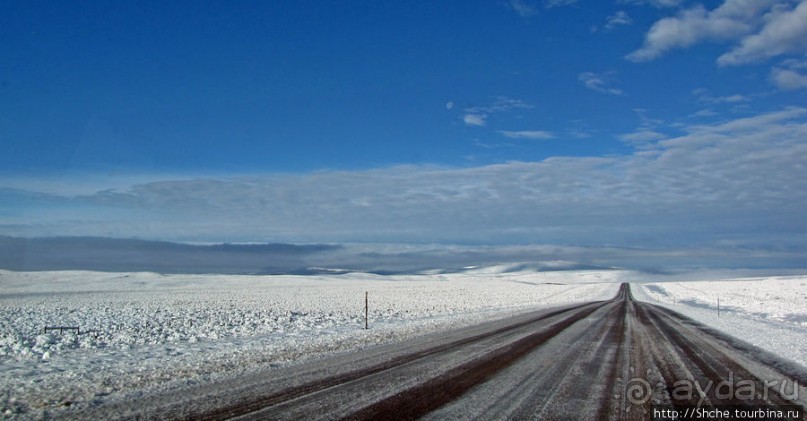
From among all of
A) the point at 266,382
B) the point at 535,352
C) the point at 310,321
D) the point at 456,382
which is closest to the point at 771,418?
the point at 456,382

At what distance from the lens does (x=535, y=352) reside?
45.5ft

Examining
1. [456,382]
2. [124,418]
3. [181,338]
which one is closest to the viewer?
[124,418]

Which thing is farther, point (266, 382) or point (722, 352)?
point (722, 352)

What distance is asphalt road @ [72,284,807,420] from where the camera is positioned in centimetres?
770

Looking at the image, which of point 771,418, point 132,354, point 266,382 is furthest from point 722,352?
point 132,354

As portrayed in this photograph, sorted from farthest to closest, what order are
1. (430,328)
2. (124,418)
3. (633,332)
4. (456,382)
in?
(430,328) → (633,332) → (456,382) → (124,418)

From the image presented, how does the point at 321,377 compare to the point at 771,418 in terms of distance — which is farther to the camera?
the point at 321,377

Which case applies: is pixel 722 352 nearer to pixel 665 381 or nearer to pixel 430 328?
pixel 665 381

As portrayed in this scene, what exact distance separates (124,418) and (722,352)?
45.0 ft

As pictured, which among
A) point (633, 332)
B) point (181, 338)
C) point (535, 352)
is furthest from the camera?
point (633, 332)

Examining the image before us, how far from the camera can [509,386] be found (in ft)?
31.1

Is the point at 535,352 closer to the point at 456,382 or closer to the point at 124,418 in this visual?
the point at 456,382

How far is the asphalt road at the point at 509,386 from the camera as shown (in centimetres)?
770

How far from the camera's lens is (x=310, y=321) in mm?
24859
